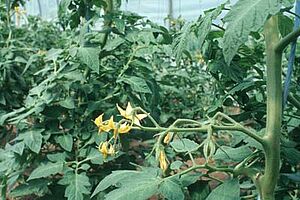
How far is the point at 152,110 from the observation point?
1.78m

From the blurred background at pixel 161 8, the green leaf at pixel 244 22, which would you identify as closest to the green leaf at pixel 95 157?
the green leaf at pixel 244 22

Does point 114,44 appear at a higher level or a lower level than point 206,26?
lower

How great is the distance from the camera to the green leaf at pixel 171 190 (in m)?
0.80

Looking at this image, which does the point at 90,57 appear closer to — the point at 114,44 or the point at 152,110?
the point at 114,44

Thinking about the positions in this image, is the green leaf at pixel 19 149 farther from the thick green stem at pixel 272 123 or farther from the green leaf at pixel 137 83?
the thick green stem at pixel 272 123

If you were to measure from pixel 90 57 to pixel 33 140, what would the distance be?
330 millimetres

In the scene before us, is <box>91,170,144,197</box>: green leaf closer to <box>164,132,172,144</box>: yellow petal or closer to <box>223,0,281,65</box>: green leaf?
<box>164,132,172,144</box>: yellow petal

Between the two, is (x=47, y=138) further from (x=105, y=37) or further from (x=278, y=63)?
(x=278, y=63)

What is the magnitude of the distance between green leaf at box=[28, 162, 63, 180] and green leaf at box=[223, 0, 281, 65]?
0.95 metres

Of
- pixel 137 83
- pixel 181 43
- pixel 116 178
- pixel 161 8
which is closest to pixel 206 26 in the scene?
pixel 181 43

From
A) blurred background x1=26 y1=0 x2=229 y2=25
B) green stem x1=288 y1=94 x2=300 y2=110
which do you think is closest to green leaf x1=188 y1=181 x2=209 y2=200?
green stem x1=288 y1=94 x2=300 y2=110

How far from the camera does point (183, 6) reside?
730 cm

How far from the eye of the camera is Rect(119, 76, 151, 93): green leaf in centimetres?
150

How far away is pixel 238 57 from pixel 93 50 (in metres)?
0.55
